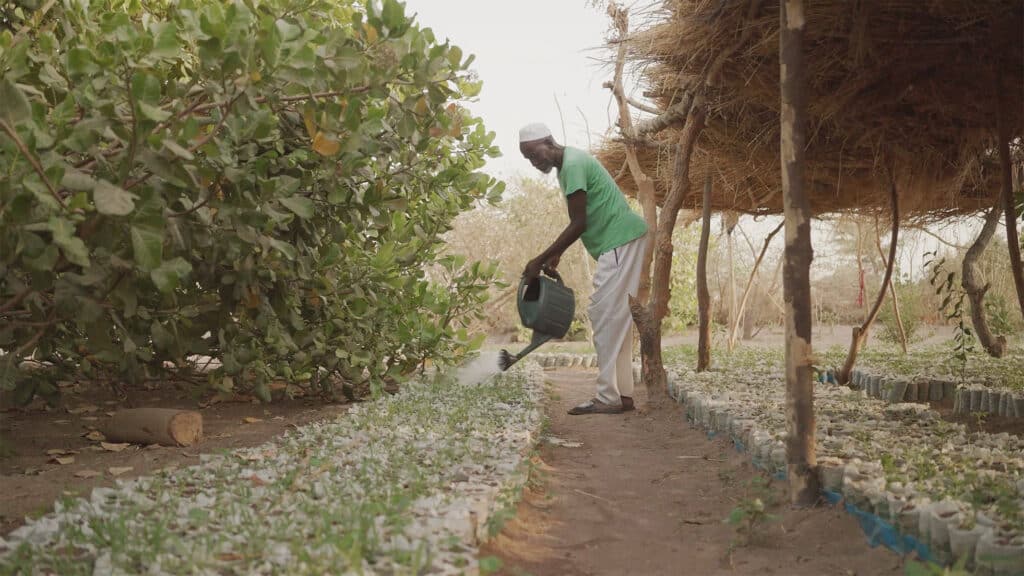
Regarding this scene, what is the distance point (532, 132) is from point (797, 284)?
2397mm

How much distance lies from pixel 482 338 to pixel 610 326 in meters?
1.12

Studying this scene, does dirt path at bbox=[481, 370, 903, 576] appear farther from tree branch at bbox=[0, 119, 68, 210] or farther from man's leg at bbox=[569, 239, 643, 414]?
tree branch at bbox=[0, 119, 68, 210]

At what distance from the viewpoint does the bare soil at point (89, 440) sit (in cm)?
307

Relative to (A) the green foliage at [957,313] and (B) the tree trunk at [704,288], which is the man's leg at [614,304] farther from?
(A) the green foliage at [957,313]

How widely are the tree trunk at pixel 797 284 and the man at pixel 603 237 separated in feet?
6.60

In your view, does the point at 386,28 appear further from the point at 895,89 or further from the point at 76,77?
the point at 895,89

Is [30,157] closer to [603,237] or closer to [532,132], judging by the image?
[532,132]

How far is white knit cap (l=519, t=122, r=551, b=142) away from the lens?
4.86 metres

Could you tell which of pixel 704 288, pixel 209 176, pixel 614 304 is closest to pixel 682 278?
pixel 704 288

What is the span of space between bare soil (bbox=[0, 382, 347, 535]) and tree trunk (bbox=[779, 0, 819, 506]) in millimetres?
2442

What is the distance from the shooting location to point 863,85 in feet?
13.9

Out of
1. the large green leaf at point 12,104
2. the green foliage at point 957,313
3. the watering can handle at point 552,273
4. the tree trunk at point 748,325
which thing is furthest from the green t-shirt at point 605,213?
the tree trunk at point 748,325

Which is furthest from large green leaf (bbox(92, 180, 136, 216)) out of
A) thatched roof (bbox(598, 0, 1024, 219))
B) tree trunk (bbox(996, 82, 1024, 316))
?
tree trunk (bbox(996, 82, 1024, 316))

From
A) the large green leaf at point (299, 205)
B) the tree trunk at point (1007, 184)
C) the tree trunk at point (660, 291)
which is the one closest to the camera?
→ the large green leaf at point (299, 205)
